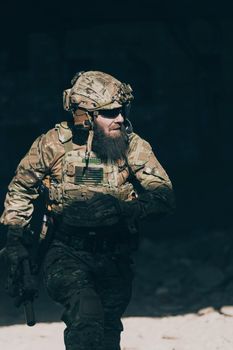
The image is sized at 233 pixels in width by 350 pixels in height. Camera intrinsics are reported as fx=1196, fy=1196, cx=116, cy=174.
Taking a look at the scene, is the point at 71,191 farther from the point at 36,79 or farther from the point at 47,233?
the point at 36,79

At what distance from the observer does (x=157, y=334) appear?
10430 millimetres

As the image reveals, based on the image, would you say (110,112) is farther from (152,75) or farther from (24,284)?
(152,75)

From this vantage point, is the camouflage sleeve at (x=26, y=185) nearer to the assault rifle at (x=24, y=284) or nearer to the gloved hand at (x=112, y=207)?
the assault rifle at (x=24, y=284)

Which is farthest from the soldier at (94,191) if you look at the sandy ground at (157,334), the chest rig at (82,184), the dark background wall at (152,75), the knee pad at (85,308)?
the dark background wall at (152,75)

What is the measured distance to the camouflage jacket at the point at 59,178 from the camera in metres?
8.45

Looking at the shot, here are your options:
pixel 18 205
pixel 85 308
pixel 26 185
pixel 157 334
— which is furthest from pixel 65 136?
pixel 157 334

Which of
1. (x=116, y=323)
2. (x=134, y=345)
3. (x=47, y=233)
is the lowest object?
(x=134, y=345)

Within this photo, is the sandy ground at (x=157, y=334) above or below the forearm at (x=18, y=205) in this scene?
below

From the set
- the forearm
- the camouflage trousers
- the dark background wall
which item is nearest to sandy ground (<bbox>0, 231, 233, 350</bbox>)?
the dark background wall

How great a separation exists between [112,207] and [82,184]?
0.32 meters

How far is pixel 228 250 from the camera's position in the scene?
487 inches

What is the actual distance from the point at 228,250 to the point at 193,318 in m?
1.71

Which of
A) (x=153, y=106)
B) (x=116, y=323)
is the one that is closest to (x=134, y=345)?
(x=116, y=323)

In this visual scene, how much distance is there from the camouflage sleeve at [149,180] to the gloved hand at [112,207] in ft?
0.26
